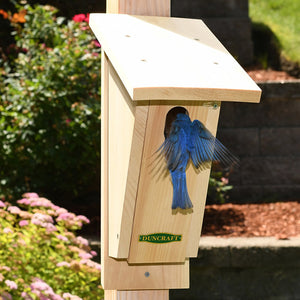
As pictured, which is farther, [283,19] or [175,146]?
[283,19]

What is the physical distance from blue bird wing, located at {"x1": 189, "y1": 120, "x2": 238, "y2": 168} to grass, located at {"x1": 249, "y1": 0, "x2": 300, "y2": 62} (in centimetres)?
438

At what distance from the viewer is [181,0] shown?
5.93m

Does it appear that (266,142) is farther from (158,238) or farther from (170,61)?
(170,61)

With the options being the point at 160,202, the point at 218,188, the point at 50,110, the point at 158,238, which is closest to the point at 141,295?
the point at 158,238

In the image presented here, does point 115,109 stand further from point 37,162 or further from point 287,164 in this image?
point 287,164

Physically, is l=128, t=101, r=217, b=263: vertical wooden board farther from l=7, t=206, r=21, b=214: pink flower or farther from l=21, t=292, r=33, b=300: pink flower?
l=7, t=206, r=21, b=214: pink flower

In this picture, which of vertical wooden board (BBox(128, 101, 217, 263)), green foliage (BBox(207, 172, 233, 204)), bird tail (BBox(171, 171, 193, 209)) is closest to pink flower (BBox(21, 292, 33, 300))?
vertical wooden board (BBox(128, 101, 217, 263))

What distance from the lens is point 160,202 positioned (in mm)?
1705

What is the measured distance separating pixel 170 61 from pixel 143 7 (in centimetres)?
31

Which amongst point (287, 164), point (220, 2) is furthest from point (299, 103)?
point (220, 2)

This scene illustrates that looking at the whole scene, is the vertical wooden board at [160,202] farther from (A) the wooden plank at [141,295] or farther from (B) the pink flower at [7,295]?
(B) the pink flower at [7,295]

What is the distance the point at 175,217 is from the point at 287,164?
341cm

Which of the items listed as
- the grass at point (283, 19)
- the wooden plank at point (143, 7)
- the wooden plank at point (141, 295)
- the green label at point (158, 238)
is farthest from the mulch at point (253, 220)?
the wooden plank at point (143, 7)

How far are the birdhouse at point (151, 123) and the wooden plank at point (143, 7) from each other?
0.03 m
